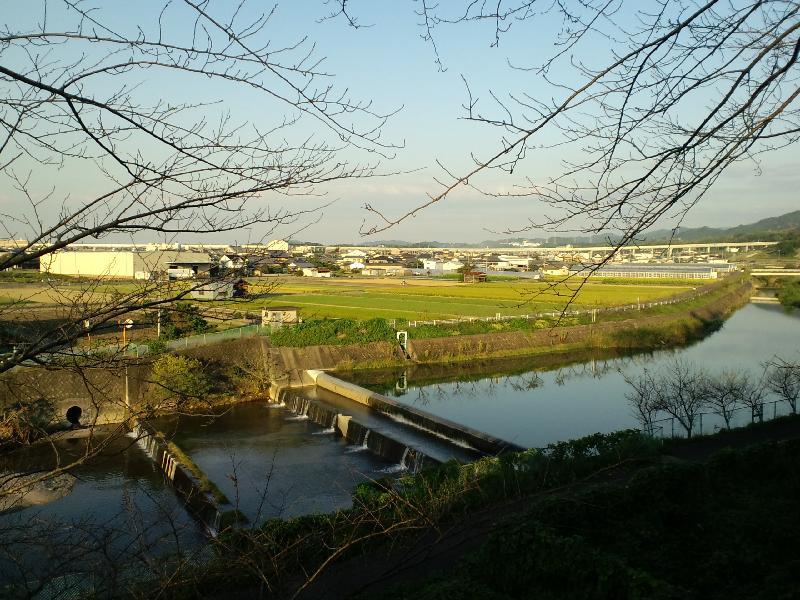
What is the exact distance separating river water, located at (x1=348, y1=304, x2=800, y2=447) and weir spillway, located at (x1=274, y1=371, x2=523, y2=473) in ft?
4.87

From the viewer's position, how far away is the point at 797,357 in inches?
945

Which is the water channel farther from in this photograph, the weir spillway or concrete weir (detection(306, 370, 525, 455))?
concrete weir (detection(306, 370, 525, 455))

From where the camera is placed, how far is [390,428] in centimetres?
1628

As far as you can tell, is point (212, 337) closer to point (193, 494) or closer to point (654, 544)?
point (193, 494)

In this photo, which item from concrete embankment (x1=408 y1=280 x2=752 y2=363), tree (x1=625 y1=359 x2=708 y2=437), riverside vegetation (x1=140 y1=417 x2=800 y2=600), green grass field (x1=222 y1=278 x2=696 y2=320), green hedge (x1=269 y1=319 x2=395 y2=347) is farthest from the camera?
green grass field (x1=222 y1=278 x2=696 y2=320)

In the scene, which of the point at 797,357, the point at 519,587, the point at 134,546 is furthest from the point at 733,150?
the point at 797,357

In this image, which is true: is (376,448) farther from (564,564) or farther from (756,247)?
(756,247)

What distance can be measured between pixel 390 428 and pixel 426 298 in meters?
25.5

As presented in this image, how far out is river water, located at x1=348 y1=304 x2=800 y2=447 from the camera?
16625 mm

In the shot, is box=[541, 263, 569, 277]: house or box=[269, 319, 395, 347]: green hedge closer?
box=[541, 263, 569, 277]: house

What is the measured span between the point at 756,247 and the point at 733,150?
3385 inches

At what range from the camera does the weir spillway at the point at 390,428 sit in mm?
13859

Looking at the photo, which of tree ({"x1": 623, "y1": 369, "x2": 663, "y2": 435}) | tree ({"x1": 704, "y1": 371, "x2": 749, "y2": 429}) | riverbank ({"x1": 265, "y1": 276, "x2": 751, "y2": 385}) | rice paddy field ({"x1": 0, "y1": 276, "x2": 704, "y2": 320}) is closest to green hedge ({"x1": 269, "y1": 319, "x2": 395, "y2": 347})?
riverbank ({"x1": 265, "y1": 276, "x2": 751, "y2": 385})

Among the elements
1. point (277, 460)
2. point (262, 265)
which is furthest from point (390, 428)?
point (262, 265)
